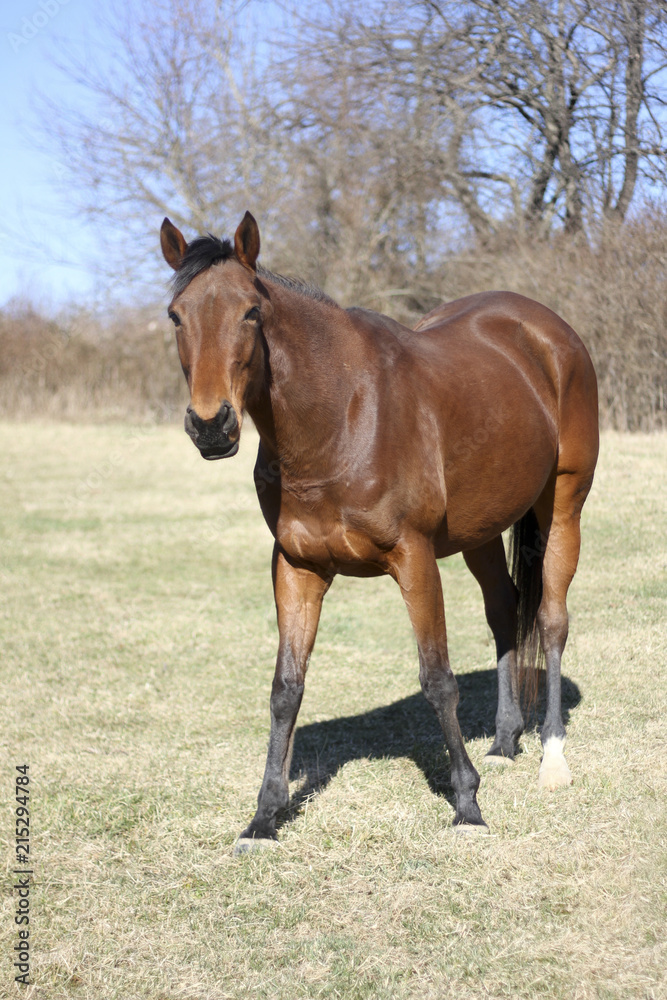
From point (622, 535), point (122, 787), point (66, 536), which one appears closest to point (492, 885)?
point (122, 787)

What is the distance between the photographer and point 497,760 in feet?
13.5

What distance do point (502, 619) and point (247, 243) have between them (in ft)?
7.91

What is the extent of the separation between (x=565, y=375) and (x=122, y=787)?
114 inches

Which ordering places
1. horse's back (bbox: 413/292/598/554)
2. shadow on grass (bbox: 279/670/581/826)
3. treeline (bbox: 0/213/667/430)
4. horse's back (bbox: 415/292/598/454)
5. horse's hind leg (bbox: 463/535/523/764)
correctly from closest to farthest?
horse's back (bbox: 413/292/598/554) < shadow on grass (bbox: 279/670/581/826) < horse's back (bbox: 415/292/598/454) < horse's hind leg (bbox: 463/535/523/764) < treeline (bbox: 0/213/667/430)

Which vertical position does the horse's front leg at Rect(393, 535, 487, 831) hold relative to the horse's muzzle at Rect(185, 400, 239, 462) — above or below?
below

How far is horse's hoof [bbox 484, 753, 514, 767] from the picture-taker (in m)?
4.11

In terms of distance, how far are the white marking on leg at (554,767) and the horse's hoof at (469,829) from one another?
1.71 feet

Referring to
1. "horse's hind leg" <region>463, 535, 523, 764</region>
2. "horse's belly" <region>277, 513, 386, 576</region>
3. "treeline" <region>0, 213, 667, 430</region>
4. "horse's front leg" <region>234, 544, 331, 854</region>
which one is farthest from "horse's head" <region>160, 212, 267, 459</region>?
"treeline" <region>0, 213, 667, 430</region>

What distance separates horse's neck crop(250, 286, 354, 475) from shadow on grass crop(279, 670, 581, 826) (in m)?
1.56

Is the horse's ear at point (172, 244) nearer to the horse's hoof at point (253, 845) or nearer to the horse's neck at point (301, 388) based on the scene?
the horse's neck at point (301, 388)

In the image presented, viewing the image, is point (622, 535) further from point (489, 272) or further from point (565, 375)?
point (489, 272)

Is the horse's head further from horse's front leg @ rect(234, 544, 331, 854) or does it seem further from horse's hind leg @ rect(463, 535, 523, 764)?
horse's hind leg @ rect(463, 535, 523, 764)

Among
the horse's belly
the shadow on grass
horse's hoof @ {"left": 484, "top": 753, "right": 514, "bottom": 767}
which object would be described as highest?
the horse's belly

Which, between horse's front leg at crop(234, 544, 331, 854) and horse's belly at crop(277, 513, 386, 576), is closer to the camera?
horse's belly at crop(277, 513, 386, 576)
